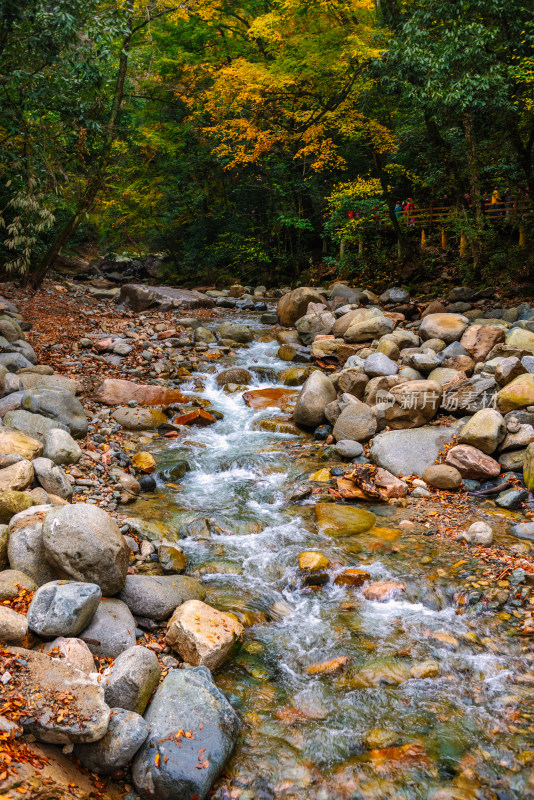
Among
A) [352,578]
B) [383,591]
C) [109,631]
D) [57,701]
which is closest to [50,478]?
[109,631]

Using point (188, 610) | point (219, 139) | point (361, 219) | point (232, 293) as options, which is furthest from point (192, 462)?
point (219, 139)

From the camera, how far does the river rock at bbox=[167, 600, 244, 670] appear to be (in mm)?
4121

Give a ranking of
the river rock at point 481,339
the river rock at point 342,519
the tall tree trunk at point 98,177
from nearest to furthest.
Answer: the river rock at point 342,519 < the river rock at point 481,339 < the tall tree trunk at point 98,177

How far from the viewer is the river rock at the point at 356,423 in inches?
335

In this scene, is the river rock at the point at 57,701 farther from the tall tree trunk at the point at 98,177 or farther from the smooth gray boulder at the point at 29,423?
the tall tree trunk at the point at 98,177

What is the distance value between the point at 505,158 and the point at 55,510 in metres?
14.2

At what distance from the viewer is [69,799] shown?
275 centimetres

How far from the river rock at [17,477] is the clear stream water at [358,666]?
1.63 meters

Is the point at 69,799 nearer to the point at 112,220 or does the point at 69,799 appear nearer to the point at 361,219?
the point at 361,219

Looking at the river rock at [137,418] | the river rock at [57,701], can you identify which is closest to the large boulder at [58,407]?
the river rock at [137,418]

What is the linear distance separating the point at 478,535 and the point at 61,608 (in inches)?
169

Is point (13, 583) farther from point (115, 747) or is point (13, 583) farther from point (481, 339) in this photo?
point (481, 339)

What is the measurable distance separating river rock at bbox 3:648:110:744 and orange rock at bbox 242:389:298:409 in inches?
288

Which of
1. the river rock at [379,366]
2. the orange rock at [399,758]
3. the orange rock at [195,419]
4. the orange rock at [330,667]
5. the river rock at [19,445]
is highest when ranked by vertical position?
the river rock at [379,366]
